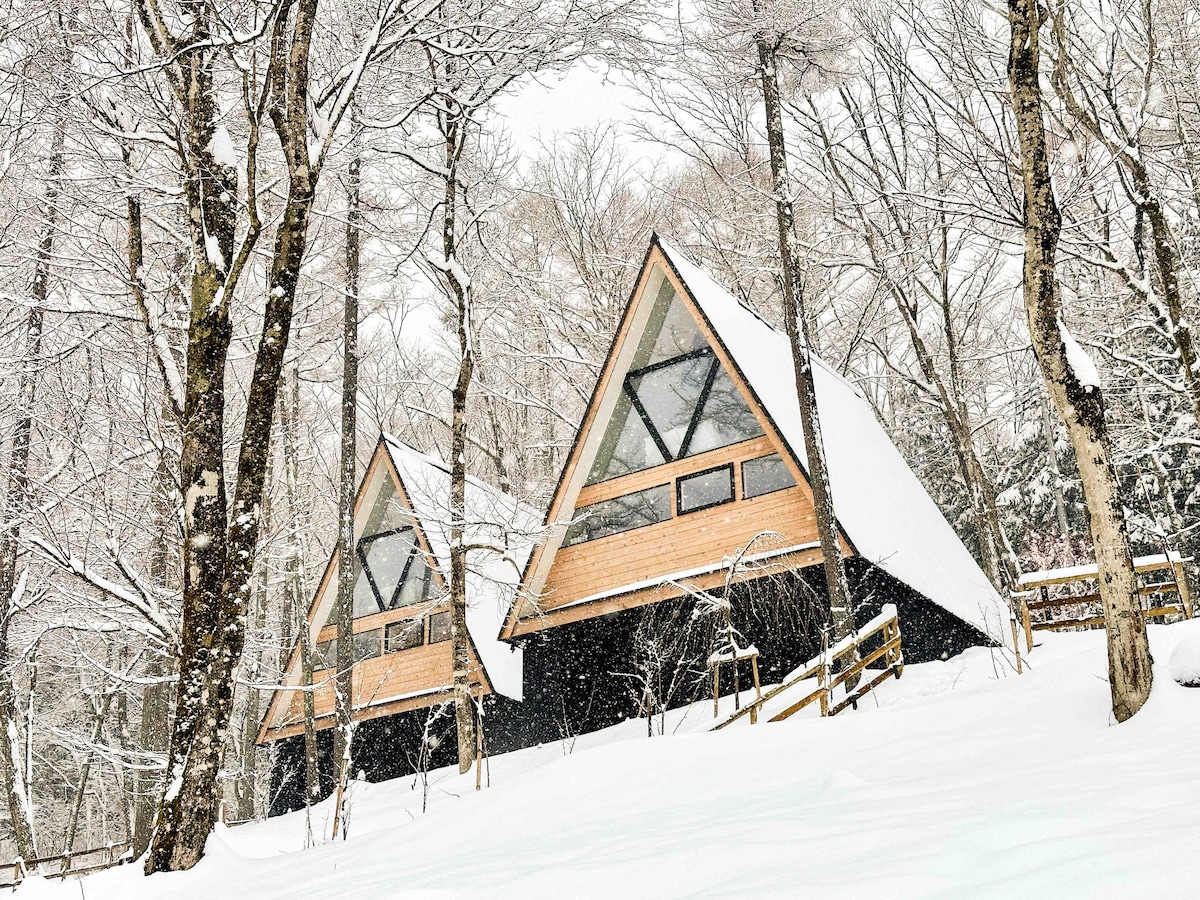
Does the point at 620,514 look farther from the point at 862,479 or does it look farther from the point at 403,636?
the point at 403,636

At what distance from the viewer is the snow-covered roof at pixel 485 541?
12734 millimetres

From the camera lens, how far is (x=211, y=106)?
22.4 feet

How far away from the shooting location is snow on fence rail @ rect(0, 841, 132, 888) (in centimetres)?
998

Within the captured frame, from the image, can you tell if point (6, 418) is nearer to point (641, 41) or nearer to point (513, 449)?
point (641, 41)

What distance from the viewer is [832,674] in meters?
11.1

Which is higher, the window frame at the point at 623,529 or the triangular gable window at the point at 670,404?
the triangular gable window at the point at 670,404

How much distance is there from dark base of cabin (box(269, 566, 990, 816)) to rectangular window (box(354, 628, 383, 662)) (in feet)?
4.13

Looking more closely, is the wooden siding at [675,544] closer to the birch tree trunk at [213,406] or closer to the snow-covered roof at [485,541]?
the snow-covered roof at [485,541]

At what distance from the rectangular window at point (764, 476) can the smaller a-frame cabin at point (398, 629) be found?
13.8 ft

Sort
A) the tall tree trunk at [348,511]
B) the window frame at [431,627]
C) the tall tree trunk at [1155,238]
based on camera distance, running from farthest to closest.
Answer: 1. the window frame at [431,627]
2. the tall tree trunk at [348,511]
3. the tall tree trunk at [1155,238]

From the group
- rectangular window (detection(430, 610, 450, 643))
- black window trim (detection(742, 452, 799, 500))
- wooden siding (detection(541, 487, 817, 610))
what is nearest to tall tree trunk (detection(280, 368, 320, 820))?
rectangular window (detection(430, 610, 450, 643))

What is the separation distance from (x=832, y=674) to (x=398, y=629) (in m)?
8.21

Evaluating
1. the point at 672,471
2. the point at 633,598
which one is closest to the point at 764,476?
the point at 672,471

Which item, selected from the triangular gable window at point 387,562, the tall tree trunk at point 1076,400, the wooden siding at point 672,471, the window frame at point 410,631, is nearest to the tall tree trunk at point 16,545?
the triangular gable window at point 387,562
